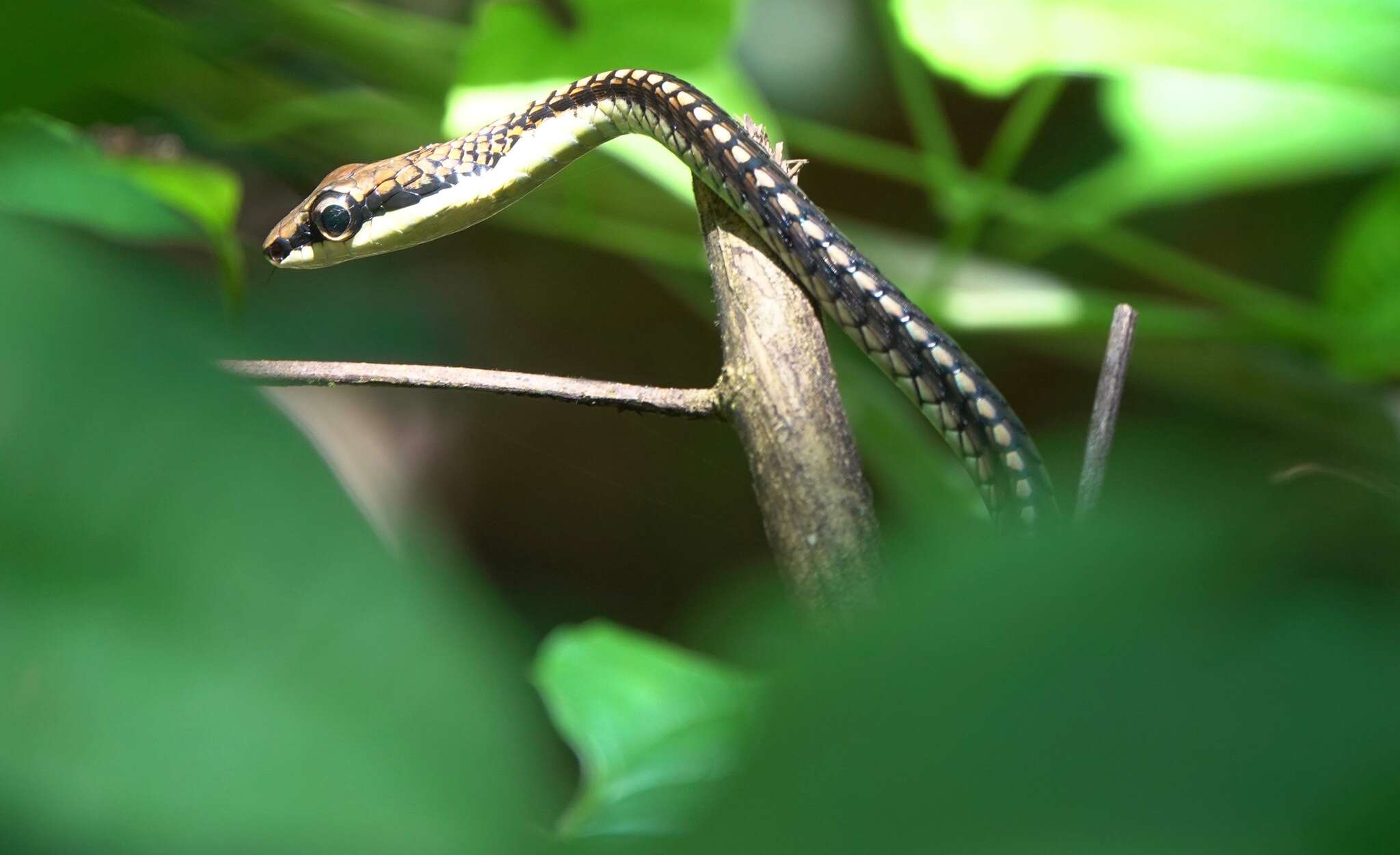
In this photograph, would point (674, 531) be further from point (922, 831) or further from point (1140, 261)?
point (922, 831)

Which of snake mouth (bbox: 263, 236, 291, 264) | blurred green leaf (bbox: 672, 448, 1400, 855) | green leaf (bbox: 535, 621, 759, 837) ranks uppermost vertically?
snake mouth (bbox: 263, 236, 291, 264)

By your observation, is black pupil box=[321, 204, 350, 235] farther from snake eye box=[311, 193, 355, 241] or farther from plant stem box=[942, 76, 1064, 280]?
plant stem box=[942, 76, 1064, 280]

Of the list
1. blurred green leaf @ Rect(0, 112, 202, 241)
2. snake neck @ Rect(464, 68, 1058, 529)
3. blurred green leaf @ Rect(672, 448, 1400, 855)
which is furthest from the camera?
snake neck @ Rect(464, 68, 1058, 529)

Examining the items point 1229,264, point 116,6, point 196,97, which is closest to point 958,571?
point 116,6

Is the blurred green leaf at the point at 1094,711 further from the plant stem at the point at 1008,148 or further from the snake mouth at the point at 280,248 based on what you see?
the plant stem at the point at 1008,148

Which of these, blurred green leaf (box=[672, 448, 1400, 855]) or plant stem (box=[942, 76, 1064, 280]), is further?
plant stem (box=[942, 76, 1064, 280])

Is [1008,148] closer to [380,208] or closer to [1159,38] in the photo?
[1159,38]

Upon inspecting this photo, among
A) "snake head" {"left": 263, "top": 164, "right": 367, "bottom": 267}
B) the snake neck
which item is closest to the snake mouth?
"snake head" {"left": 263, "top": 164, "right": 367, "bottom": 267}
